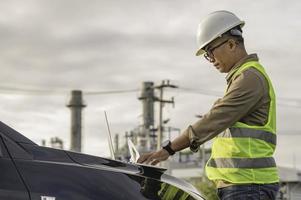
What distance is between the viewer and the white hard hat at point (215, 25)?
13.4 feet

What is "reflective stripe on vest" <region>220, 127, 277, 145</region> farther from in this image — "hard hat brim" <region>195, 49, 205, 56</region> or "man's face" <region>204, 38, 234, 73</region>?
"hard hat brim" <region>195, 49, 205, 56</region>

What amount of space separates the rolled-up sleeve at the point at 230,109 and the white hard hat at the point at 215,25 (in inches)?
13.0

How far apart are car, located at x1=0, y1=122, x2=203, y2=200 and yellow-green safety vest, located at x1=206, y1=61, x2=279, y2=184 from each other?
0.52 metres

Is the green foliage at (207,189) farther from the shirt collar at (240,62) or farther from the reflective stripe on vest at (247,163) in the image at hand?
the shirt collar at (240,62)

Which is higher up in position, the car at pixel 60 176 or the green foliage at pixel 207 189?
the green foliage at pixel 207 189

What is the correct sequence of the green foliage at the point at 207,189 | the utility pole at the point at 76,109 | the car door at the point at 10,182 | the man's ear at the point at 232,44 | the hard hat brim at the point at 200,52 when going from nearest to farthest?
the car door at the point at 10,182 → the man's ear at the point at 232,44 → the hard hat brim at the point at 200,52 → the green foliage at the point at 207,189 → the utility pole at the point at 76,109

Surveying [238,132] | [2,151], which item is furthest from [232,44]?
[2,151]

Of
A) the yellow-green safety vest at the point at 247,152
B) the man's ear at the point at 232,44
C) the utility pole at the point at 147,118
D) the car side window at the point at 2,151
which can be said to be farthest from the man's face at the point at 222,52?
the utility pole at the point at 147,118

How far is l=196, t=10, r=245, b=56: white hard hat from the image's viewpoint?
13.4 feet

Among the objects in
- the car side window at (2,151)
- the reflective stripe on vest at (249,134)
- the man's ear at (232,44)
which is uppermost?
the man's ear at (232,44)

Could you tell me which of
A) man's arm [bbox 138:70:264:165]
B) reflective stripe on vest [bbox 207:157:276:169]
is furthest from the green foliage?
man's arm [bbox 138:70:264:165]

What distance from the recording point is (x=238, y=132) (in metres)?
3.91

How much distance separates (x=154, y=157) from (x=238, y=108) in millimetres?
592

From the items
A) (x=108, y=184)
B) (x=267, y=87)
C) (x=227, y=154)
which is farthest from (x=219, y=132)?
(x=108, y=184)
